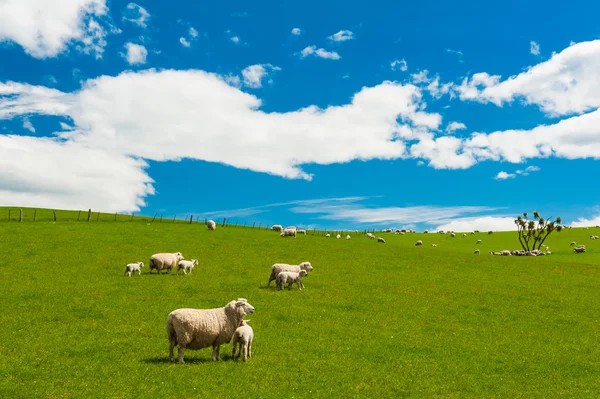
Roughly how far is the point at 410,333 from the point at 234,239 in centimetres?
3949

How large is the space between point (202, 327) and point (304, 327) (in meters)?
7.99

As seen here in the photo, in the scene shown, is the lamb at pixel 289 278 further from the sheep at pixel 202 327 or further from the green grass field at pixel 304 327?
the sheep at pixel 202 327

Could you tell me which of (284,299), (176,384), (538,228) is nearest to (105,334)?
(176,384)

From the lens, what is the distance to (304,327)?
22547 millimetres

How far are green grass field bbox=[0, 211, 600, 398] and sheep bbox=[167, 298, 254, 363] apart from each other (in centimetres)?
78

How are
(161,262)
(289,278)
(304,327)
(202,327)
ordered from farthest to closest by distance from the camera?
(161,262) < (289,278) < (304,327) < (202,327)

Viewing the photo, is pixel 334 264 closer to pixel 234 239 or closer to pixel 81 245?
pixel 234 239

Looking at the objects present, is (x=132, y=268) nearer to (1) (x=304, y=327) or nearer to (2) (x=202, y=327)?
(1) (x=304, y=327)

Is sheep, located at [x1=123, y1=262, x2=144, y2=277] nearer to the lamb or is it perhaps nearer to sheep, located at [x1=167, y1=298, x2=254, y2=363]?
the lamb

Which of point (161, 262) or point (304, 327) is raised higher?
point (161, 262)

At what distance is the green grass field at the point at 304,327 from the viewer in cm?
1502

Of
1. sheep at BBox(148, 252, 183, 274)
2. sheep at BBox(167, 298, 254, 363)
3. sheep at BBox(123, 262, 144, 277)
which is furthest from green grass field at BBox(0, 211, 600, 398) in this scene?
sheep at BBox(148, 252, 183, 274)

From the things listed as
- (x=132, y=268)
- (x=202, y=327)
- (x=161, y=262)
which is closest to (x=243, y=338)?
(x=202, y=327)

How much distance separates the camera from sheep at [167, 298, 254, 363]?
15.6 meters
